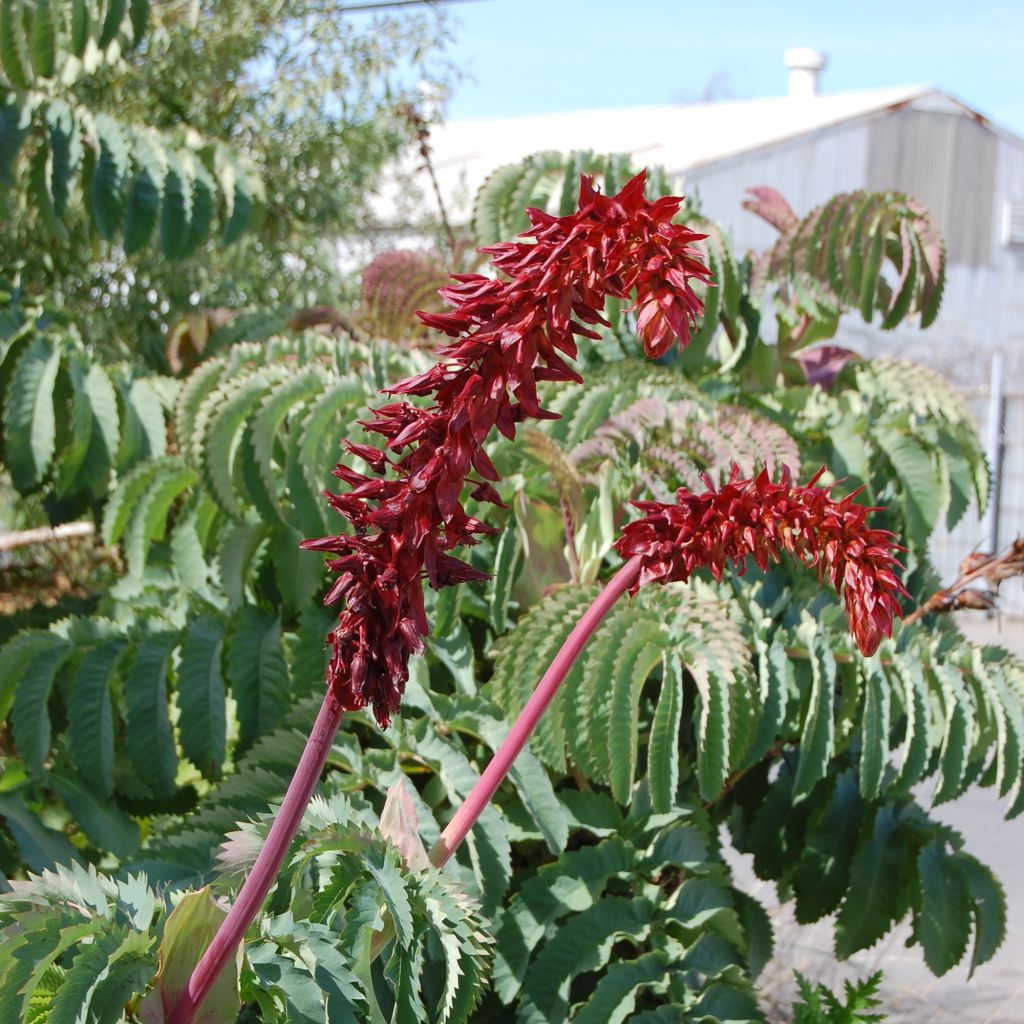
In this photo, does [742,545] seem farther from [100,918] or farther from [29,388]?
[29,388]

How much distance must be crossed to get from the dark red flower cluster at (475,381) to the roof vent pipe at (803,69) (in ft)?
56.8

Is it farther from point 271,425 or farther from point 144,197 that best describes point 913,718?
point 144,197

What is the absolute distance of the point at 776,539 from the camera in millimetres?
1051

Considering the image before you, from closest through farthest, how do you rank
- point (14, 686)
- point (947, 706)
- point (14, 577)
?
point (947, 706) < point (14, 686) < point (14, 577)

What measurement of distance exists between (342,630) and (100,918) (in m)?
0.38

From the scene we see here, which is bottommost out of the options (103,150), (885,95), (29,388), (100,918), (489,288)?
(100,918)

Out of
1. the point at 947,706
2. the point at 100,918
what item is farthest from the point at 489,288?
the point at 947,706

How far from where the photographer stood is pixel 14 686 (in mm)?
2014

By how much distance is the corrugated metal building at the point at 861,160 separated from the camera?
1361 cm

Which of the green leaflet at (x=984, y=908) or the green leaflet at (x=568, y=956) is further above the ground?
the green leaflet at (x=568, y=956)

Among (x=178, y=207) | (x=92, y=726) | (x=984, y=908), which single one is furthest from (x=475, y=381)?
(x=178, y=207)

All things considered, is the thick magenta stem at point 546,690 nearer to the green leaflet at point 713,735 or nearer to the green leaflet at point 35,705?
the green leaflet at point 713,735

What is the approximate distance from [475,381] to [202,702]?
1230mm

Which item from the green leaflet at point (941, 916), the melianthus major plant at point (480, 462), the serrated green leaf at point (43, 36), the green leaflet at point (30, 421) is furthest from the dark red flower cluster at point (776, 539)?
the serrated green leaf at point (43, 36)
